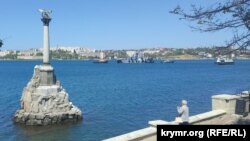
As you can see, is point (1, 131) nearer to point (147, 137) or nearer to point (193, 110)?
point (193, 110)

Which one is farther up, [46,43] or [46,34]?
[46,34]

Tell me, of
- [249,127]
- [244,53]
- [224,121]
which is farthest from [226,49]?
[224,121]

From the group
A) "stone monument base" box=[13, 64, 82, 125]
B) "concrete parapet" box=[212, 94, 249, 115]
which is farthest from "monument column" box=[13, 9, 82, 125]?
"concrete parapet" box=[212, 94, 249, 115]

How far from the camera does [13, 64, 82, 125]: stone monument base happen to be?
111ft

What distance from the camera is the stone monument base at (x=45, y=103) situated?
33.9 m

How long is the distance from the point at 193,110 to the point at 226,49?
30.8 metres

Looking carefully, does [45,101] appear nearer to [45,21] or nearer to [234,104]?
[45,21]

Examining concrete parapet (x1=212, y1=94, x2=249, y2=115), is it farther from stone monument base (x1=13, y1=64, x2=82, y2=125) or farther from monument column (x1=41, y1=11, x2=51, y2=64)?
monument column (x1=41, y1=11, x2=51, y2=64)

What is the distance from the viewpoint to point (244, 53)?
8.41m

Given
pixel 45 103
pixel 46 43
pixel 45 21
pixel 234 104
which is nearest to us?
pixel 234 104

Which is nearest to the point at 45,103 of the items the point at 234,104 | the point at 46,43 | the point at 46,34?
the point at 46,43

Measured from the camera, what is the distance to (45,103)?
34469 mm

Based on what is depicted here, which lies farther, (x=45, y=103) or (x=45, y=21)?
(x=45, y=21)

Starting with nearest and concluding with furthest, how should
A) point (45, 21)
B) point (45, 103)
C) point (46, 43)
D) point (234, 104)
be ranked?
point (234, 104)
point (45, 103)
point (45, 21)
point (46, 43)
